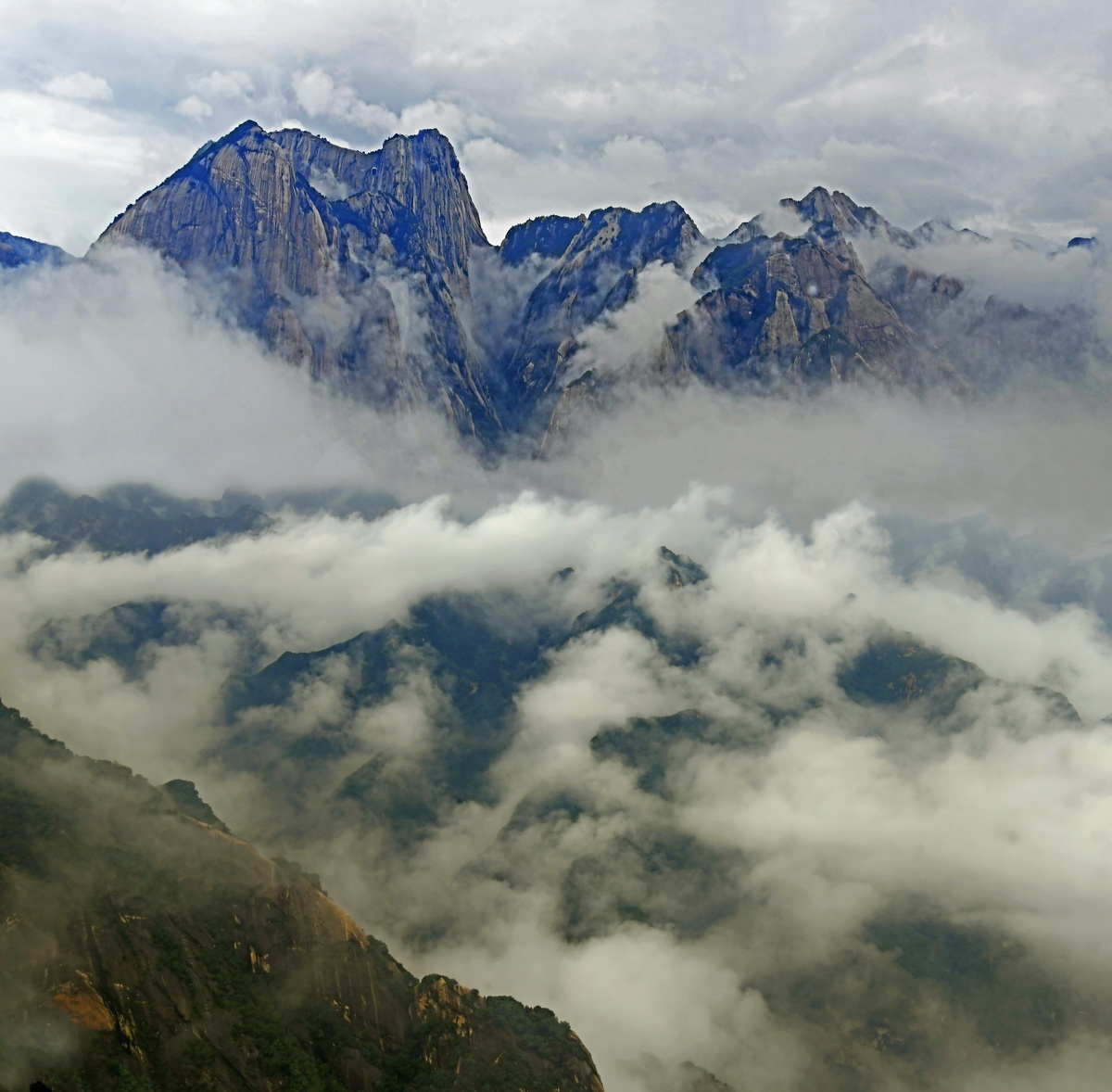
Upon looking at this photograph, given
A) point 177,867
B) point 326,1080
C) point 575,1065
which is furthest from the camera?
point 575,1065

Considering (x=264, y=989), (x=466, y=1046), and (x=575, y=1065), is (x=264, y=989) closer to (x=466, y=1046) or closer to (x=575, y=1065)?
(x=466, y=1046)

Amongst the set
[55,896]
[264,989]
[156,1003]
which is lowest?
[264,989]

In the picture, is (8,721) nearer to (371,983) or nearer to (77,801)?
(77,801)

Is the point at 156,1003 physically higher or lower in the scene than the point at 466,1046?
higher

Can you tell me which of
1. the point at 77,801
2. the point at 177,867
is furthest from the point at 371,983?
the point at 77,801

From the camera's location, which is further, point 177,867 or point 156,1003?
Answer: point 177,867

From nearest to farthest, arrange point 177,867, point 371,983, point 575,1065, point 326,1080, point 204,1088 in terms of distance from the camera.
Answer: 1. point 204,1088
2. point 326,1080
3. point 177,867
4. point 371,983
5. point 575,1065

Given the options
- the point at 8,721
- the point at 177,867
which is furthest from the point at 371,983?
the point at 8,721
